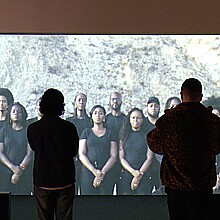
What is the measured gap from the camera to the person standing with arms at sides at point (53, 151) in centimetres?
345

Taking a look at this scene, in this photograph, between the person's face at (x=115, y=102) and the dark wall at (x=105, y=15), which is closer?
the dark wall at (x=105, y=15)

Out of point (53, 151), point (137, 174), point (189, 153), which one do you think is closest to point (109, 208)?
point (137, 174)

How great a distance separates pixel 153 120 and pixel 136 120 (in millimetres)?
147

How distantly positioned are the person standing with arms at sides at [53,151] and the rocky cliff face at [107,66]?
1171 millimetres

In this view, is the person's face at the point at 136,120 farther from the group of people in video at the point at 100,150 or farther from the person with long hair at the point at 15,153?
the person with long hair at the point at 15,153

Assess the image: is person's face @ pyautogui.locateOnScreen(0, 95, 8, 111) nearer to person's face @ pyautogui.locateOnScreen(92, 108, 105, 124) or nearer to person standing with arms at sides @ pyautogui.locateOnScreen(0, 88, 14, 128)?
person standing with arms at sides @ pyautogui.locateOnScreen(0, 88, 14, 128)

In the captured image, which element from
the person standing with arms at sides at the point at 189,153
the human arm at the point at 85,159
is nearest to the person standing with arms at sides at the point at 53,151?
the person standing with arms at sides at the point at 189,153

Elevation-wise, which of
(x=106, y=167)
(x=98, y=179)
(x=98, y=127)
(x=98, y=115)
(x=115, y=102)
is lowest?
(x=98, y=179)

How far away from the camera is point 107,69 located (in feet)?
15.4

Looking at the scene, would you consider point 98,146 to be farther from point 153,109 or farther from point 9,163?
point 9,163

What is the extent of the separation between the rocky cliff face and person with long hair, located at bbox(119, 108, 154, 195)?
194 millimetres

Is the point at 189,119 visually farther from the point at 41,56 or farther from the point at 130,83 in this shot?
the point at 41,56

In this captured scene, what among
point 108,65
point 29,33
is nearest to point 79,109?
point 108,65

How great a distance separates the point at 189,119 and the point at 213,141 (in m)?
0.19
